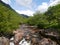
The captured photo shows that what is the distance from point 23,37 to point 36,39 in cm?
778

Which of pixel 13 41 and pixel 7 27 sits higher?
pixel 7 27

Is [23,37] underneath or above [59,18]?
underneath

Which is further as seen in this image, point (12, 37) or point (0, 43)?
point (12, 37)

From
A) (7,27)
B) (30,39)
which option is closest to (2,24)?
(7,27)

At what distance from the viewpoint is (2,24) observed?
5400 cm

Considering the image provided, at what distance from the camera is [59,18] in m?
63.3

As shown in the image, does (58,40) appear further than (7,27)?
No

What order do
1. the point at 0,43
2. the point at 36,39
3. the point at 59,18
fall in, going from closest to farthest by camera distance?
the point at 0,43 < the point at 36,39 < the point at 59,18

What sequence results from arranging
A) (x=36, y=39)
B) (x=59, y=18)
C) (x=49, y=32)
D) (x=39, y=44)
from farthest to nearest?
(x=59, y=18) < (x=49, y=32) < (x=36, y=39) < (x=39, y=44)

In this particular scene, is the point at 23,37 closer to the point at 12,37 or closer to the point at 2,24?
the point at 12,37

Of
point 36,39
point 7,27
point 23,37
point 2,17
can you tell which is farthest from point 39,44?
point 2,17

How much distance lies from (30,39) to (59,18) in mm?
17612

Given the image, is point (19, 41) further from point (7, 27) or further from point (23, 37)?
point (7, 27)

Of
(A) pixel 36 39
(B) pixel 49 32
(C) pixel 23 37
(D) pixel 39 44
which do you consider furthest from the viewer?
(C) pixel 23 37
